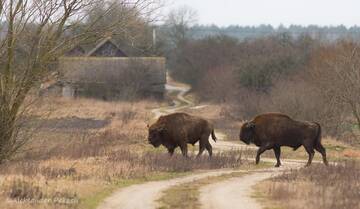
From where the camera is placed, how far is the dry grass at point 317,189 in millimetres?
15734

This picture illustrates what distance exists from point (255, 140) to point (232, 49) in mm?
79780

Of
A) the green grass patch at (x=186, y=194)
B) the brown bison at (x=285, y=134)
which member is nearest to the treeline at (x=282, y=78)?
the brown bison at (x=285, y=134)

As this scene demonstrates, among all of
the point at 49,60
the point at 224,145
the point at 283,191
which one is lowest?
the point at 224,145

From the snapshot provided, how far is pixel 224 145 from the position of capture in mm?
40781

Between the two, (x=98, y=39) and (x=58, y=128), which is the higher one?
(x=98, y=39)

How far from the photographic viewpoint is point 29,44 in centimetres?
2706

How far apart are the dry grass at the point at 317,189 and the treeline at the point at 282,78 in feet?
69.3

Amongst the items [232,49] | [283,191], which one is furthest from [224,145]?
[232,49]

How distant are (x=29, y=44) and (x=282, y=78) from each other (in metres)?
41.4

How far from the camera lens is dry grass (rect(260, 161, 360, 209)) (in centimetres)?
1573

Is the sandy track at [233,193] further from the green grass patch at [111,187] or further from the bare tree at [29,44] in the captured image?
the bare tree at [29,44]

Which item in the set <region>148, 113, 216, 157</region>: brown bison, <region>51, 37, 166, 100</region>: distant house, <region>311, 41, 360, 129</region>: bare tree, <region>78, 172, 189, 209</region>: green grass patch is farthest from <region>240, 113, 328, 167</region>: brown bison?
<region>51, 37, 166, 100</region>: distant house

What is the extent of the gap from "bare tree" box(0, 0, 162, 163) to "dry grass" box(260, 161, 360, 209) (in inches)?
405

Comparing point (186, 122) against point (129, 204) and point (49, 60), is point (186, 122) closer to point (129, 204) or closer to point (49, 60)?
point (49, 60)
